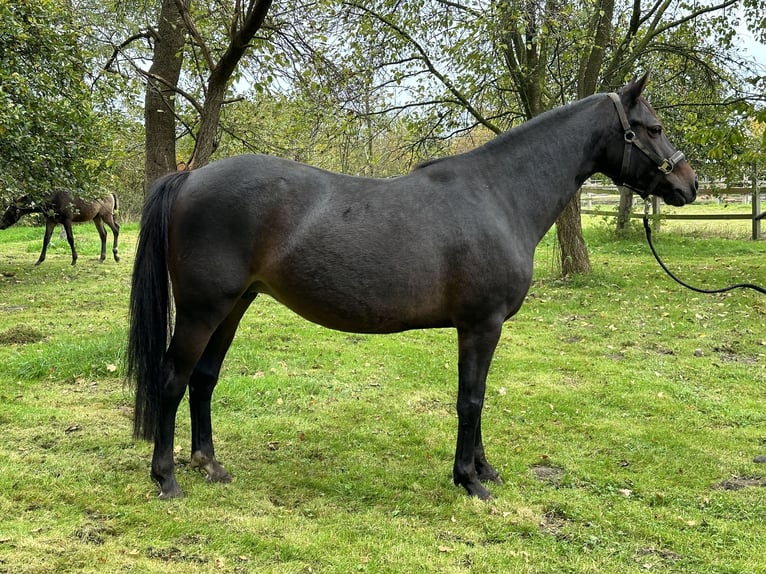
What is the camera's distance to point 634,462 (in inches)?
151

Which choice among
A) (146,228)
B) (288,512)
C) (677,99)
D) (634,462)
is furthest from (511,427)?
(677,99)

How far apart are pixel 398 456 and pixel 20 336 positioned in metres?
5.09

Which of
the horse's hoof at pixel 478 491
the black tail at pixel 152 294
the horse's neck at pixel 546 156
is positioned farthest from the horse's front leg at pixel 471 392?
the black tail at pixel 152 294

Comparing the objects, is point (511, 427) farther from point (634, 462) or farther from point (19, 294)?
point (19, 294)

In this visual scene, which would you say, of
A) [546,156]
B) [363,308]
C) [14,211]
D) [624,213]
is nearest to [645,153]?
[546,156]

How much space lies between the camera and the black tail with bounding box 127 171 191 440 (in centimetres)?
329

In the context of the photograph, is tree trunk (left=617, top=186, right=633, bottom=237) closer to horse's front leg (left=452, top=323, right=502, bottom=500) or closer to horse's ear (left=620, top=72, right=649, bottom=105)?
horse's ear (left=620, top=72, right=649, bottom=105)

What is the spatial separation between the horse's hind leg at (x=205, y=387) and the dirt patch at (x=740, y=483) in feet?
10.4

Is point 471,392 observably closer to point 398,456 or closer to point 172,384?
point 398,456

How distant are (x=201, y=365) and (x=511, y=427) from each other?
8.05ft

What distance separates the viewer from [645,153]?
3.48 metres

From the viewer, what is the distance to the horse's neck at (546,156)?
350cm

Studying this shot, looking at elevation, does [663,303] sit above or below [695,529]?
above

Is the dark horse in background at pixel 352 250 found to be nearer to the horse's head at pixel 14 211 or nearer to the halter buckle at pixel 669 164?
the halter buckle at pixel 669 164
